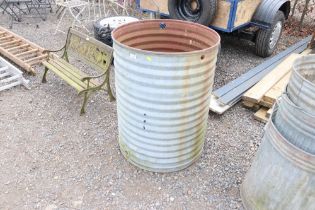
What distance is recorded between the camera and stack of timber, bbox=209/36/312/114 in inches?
168

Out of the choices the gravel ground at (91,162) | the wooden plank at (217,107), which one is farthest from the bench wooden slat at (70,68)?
the wooden plank at (217,107)

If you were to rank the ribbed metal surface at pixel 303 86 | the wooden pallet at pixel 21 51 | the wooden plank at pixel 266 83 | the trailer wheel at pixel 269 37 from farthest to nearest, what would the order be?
the trailer wheel at pixel 269 37
the wooden pallet at pixel 21 51
the wooden plank at pixel 266 83
the ribbed metal surface at pixel 303 86

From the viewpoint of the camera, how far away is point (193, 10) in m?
5.17

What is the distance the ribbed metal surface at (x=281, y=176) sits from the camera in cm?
222

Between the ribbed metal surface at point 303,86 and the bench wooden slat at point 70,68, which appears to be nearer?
the ribbed metal surface at point 303,86

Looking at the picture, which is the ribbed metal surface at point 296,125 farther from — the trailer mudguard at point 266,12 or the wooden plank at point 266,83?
the trailer mudguard at point 266,12

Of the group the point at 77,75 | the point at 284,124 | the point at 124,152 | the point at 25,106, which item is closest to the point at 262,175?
the point at 284,124

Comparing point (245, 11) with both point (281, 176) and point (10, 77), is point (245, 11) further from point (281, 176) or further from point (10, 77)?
point (10, 77)

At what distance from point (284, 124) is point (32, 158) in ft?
8.81

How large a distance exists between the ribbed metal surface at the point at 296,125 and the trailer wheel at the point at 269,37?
3656 mm

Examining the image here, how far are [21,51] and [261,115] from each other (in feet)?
14.3

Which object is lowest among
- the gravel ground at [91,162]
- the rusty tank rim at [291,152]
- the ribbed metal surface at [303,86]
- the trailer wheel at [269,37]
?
the gravel ground at [91,162]

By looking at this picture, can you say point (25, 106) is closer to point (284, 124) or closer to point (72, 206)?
point (72, 206)

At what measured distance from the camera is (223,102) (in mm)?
4254
